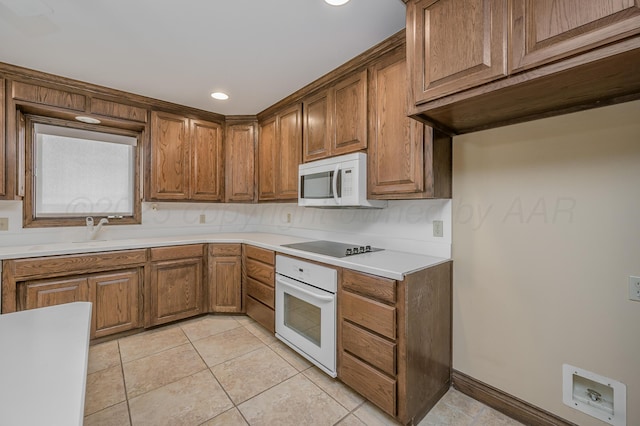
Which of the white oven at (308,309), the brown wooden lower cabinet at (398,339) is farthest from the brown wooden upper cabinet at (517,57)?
the white oven at (308,309)

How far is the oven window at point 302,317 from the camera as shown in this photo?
210cm

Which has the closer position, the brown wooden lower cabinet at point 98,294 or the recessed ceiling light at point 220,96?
the brown wooden lower cabinet at point 98,294

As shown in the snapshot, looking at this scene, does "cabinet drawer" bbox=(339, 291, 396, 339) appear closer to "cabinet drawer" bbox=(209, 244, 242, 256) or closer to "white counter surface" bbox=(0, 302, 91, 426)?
"white counter surface" bbox=(0, 302, 91, 426)

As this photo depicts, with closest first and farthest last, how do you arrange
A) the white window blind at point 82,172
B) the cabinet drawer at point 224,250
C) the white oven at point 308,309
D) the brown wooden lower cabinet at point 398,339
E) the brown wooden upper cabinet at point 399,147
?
the brown wooden lower cabinet at point 398,339
the brown wooden upper cabinet at point 399,147
the white oven at point 308,309
the white window blind at point 82,172
the cabinet drawer at point 224,250

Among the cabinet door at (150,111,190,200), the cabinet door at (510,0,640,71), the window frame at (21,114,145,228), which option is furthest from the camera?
the cabinet door at (150,111,190,200)

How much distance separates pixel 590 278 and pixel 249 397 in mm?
2055

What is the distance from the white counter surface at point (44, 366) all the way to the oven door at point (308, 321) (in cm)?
135

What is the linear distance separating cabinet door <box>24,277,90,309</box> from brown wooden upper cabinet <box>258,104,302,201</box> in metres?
1.82

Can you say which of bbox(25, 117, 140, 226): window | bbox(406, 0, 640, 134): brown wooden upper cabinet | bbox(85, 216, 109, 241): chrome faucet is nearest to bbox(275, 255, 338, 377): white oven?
bbox(406, 0, 640, 134): brown wooden upper cabinet

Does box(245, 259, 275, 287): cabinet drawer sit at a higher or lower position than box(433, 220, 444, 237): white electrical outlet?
lower

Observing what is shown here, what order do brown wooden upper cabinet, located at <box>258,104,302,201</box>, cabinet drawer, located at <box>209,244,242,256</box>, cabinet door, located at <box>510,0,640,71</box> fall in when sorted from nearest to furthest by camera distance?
1. cabinet door, located at <box>510,0,640,71</box>
2. brown wooden upper cabinet, located at <box>258,104,302,201</box>
3. cabinet drawer, located at <box>209,244,242,256</box>

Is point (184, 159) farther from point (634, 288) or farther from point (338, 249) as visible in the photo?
point (634, 288)

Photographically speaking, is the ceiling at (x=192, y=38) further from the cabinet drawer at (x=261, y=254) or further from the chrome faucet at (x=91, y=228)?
the cabinet drawer at (x=261, y=254)

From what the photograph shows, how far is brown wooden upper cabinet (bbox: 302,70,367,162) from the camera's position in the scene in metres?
2.12
